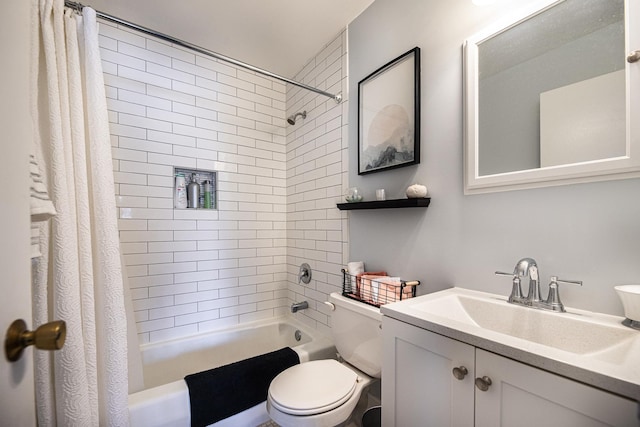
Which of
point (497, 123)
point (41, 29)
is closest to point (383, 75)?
point (497, 123)

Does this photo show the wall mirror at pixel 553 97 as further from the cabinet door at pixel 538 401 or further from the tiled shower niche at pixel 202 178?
the tiled shower niche at pixel 202 178

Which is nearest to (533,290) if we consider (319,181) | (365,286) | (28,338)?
(365,286)

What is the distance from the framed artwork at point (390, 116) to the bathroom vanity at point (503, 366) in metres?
0.79

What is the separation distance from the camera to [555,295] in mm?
904

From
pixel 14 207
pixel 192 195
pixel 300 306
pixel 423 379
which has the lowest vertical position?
pixel 300 306

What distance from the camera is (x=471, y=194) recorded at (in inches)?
45.9

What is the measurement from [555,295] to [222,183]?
7.15 ft

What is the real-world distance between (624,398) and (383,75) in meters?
1.62

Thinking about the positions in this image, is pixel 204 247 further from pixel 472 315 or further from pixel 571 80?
pixel 571 80

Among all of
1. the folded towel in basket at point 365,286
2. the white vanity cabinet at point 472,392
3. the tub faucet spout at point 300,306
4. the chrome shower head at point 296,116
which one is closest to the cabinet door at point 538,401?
the white vanity cabinet at point 472,392

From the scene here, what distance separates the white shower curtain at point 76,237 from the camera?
0.95 metres

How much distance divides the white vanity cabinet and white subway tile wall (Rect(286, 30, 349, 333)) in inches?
38.4

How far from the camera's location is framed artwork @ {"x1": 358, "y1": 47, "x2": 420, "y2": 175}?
1.40 meters

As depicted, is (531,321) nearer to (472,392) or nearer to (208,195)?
(472,392)
